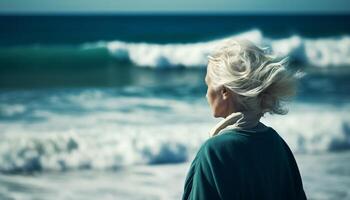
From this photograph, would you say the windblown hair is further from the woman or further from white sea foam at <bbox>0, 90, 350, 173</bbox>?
white sea foam at <bbox>0, 90, 350, 173</bbox>

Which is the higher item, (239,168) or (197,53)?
→ (197,53)

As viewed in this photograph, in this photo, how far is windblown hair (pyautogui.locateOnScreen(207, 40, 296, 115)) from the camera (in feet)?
4.54

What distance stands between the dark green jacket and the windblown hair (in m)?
0.09

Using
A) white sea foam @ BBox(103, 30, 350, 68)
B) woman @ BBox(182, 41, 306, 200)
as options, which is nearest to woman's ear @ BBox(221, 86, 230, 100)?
woman @ BBox(182, 41, 306, 200)

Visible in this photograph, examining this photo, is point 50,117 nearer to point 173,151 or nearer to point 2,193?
point 173,151

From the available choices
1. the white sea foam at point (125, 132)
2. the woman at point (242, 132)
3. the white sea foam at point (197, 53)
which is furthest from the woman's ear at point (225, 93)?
the white sea foam at point (197, 53)

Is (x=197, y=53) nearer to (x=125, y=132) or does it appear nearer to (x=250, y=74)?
(x=125, y=132)

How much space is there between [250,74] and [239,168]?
221 millimetres

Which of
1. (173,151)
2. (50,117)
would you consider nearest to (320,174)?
(173,151)

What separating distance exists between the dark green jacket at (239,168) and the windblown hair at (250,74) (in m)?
0.09

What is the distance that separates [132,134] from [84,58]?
9.44m

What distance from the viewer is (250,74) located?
1377mm

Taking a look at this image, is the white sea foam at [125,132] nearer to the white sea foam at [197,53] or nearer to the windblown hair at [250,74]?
the windblown hair at [250,74]

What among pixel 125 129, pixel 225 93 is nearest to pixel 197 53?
pixel 125 129
